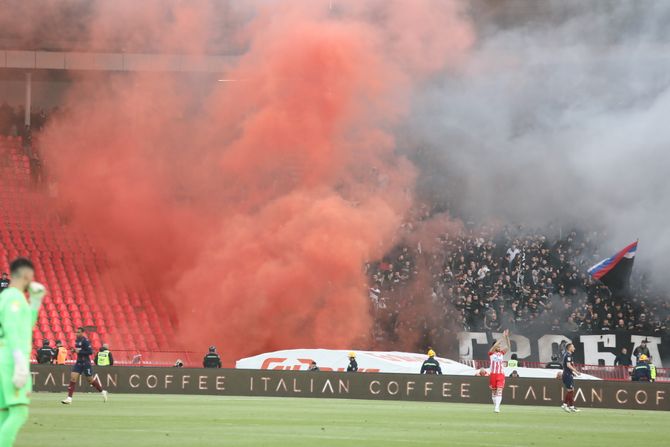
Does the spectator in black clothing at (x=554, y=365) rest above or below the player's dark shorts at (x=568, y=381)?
above

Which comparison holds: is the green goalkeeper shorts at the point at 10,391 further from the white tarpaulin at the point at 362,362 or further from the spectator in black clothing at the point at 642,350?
the white tarpaulin at the point at 362,362

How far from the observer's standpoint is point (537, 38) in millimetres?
41312

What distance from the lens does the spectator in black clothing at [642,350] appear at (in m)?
33.2

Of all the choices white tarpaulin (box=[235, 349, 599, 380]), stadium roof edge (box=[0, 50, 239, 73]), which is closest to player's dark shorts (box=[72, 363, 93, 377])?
white tarpaulin (box=[235, 349, 599, 380])

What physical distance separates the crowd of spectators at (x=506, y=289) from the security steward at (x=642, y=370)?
3.47m

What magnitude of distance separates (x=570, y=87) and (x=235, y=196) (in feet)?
41.3

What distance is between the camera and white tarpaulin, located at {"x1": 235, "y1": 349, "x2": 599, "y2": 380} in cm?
3512

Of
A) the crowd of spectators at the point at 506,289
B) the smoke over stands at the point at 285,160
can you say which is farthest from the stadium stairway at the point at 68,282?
the crowd of spectators at the point at 506,289

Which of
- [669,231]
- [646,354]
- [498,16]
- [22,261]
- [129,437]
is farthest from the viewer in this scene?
[498,16]

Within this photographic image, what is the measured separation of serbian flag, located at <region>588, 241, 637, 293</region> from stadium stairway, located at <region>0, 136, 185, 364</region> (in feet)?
47.0

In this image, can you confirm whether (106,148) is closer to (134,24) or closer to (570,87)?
(134,24)

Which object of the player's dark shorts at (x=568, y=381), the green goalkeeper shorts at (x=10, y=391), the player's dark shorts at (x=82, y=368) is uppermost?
the player's dark shorts at (x=82, y=368)

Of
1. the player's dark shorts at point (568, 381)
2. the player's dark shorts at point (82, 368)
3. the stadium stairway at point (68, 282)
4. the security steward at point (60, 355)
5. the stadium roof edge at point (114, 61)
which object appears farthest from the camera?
the stadium roof edge at point (114, 61)

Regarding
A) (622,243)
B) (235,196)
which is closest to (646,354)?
(622,243)
